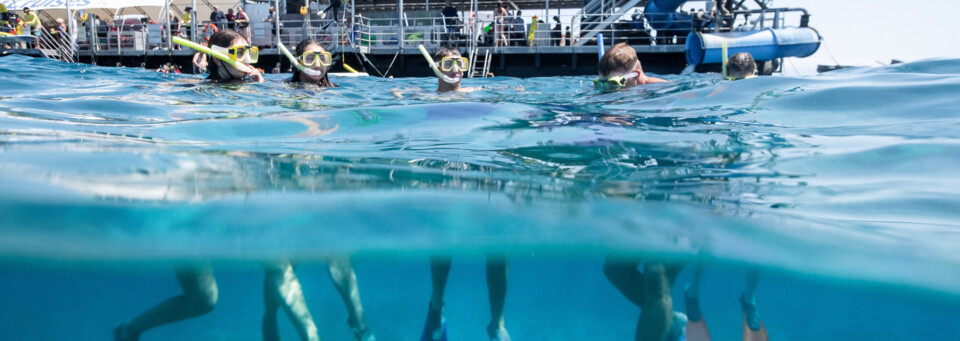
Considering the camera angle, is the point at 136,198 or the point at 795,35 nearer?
the point at 136,198

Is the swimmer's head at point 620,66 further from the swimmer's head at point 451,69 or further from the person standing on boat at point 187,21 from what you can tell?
the person standing on boat at point 187,21

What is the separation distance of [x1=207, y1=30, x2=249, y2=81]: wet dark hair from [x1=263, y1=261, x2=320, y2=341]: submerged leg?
5.85 m

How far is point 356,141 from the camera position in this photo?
128 inches

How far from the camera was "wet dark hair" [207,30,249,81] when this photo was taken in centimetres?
704

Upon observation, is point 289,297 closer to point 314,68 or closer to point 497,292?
point 497,292

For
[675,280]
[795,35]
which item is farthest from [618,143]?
[795,35]

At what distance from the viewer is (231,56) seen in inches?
273

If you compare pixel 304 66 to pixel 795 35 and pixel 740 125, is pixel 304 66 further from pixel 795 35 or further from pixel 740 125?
pixel 795 35

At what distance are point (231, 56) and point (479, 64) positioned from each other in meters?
10.3

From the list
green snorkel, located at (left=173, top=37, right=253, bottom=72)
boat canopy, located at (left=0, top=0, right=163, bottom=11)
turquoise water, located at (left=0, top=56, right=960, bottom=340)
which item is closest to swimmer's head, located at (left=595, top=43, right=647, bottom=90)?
turquoise water, located at (left=0, top=56, right=960, bottom=340)

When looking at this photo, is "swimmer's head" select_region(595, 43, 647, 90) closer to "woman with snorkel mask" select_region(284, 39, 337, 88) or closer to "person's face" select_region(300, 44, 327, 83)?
"woman with snorkel mask" select_region(284, 39, 337, 88)

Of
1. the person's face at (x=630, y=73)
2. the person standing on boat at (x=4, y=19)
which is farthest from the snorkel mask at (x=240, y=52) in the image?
the person standing on boat at (x=4, y=19)

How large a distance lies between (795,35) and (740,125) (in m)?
11.1

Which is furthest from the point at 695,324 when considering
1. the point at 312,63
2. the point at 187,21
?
the point at 187,21
